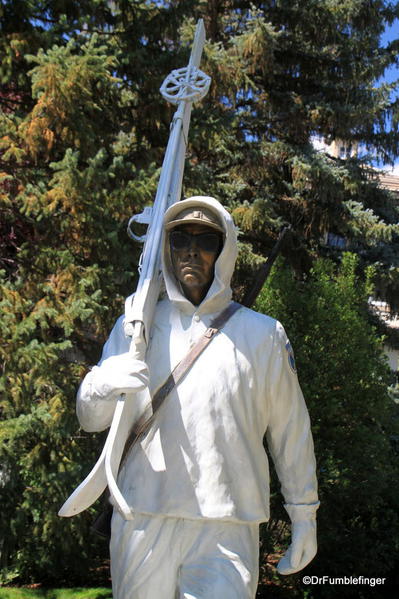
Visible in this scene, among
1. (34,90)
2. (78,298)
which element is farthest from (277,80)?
(78,298)

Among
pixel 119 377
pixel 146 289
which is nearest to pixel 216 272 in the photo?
pixel 146 289

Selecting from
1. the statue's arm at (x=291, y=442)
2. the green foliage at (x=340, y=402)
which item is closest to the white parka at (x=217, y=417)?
the statue's arm at (x=291, y=442)

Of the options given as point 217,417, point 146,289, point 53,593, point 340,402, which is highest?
point 146,289

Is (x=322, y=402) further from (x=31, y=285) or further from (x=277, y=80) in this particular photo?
(x=277, y=80)

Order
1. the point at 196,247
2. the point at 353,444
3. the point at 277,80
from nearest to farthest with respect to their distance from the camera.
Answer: the point at 196,247
the point at 353,444
the point at 277,80

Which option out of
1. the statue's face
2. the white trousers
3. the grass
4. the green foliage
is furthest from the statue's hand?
the grass

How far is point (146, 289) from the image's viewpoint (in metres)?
3.15

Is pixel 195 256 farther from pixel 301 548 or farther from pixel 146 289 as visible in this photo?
pixel 301 548

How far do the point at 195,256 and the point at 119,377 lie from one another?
32.3 inches

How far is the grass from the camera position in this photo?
26.0 feet

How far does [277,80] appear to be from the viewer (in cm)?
1358

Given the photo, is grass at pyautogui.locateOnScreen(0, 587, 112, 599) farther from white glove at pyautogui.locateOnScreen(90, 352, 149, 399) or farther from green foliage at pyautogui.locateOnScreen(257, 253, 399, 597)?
white glove at pyautogui.locateOnScreen(90, 352, 149, 399)

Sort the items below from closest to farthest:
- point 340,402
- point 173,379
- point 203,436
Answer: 1. point 203,436
2. point 173,379
3. point 340,402

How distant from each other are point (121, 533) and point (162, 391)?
64 cm
